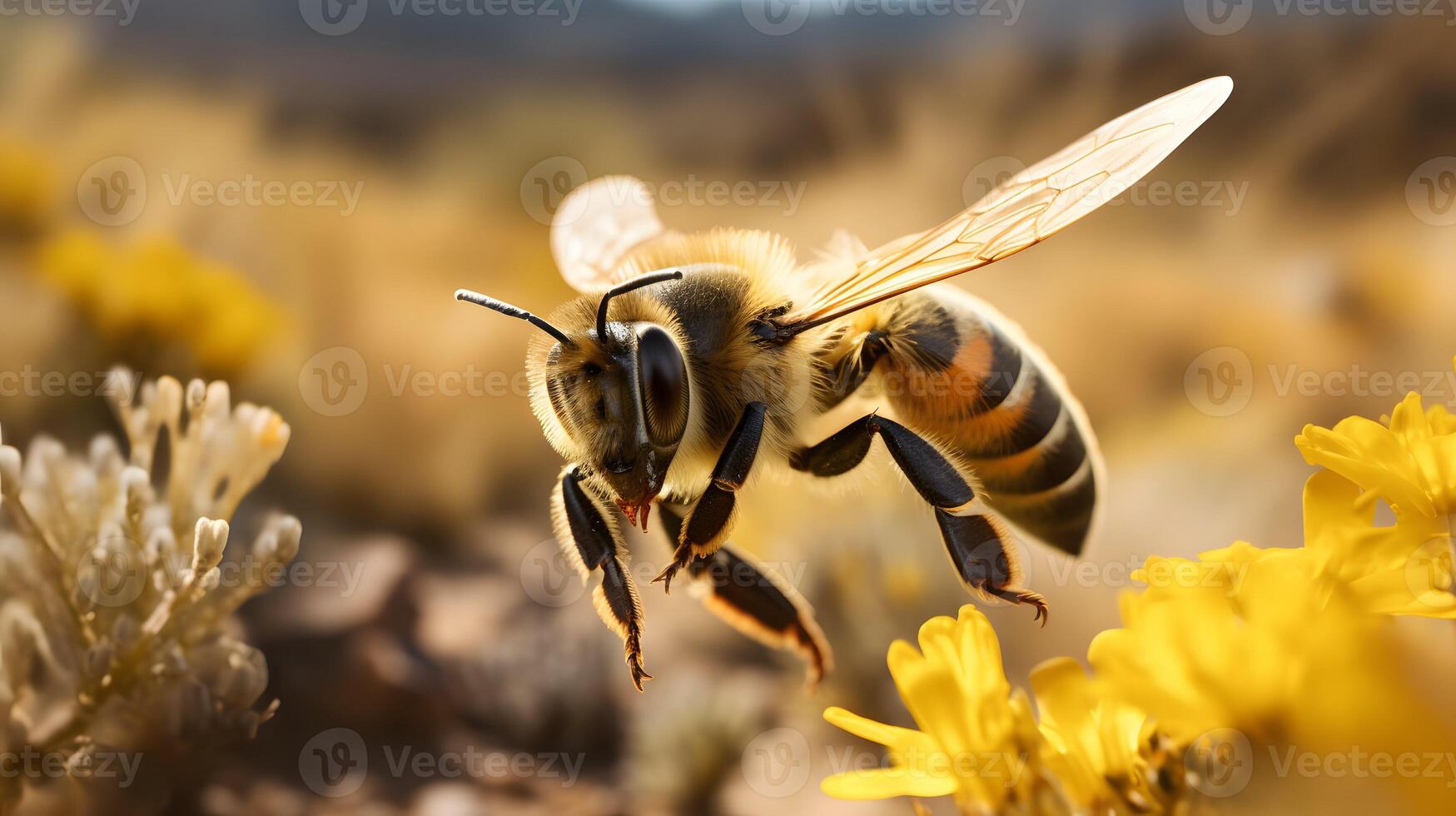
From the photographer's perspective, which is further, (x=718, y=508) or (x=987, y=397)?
(x=987, y=397)

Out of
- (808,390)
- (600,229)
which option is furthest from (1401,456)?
(600,229)

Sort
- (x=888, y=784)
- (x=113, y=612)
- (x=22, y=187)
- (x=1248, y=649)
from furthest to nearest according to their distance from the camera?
1. (x=22, y=187)
2. (x=113, y=612)
3. (x=888, y=784)
4. (x=1248, y=649)

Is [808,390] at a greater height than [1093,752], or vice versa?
[808,390]

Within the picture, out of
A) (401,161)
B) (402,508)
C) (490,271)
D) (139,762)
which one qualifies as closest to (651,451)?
(139,762)

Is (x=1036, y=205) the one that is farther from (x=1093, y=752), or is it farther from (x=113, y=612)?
(x=113, y=612)

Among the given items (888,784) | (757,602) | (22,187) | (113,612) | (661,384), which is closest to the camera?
(888,784)

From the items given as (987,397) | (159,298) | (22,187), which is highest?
(22,187)
